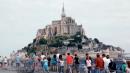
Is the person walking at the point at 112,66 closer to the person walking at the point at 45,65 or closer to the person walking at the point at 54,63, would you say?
the person walking at the point at 54,63

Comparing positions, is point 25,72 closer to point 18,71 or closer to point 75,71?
point 18,71

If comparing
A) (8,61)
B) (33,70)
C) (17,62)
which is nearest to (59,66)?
(33,70)

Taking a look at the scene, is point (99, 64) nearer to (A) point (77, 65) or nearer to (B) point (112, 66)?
(B) point (112, 66)

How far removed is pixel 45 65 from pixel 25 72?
15.9ft

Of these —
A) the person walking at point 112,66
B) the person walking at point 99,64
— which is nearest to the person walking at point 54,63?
the person walking at point 99,64

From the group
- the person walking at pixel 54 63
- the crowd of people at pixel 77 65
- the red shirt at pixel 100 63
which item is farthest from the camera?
the person walking at pixel 54 63

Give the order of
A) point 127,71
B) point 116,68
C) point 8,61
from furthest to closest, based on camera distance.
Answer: point 8,61, point 116,68, point 127,71

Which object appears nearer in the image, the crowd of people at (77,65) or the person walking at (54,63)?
the crowd of people at (77,65)

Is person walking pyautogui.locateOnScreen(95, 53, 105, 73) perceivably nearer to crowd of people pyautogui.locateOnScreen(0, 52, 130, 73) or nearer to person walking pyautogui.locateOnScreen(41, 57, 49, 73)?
crowd of people pyautogui.locateOnScreen(0, 52, 130, 73)

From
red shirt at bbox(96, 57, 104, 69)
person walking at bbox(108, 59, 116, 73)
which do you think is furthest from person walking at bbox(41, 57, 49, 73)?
person walking at bbox(108, 59, 116, 73)

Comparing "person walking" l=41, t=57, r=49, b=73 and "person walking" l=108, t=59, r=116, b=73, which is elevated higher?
"person walking" l=108, t=59, r=116, b=73

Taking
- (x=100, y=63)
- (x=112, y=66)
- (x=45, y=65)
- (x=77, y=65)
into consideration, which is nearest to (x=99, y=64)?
(x=100, y=63)


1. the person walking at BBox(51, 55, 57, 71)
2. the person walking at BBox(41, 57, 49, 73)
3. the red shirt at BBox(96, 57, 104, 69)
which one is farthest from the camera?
the person walking at BBox(51, 55, 57, 71)

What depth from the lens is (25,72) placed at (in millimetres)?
35875
